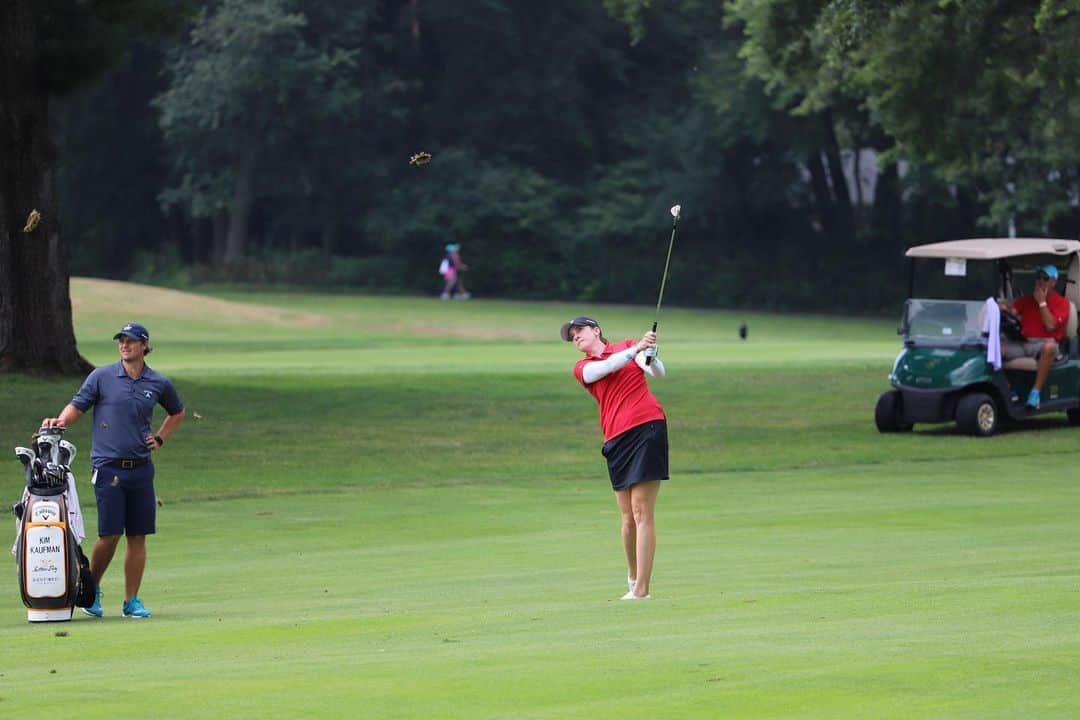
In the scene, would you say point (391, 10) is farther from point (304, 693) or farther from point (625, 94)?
point (304, 693)

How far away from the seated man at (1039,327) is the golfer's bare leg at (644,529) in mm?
15151

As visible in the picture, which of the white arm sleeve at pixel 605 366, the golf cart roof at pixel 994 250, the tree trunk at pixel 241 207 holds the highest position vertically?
the tree trunk at pixel 241 207

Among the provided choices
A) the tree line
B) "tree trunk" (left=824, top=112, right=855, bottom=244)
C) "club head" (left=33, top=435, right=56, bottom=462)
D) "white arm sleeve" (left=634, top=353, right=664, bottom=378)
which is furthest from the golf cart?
"tree trunk" (left=824, top=112, right=855, bottom=244)

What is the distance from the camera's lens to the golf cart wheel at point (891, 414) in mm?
27141

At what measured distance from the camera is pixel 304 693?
8.52 m

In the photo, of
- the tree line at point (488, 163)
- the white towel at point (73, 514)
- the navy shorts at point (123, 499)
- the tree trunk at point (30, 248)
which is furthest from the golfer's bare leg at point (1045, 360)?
the tree line at point (488, 163)

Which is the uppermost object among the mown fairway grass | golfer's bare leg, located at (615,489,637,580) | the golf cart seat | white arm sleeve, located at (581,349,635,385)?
white arm sleeve, located at (581,349,635,385)

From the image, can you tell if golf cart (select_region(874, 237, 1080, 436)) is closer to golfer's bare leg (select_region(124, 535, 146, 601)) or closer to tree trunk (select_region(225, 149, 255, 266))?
golfer's bare leg (select_region(124, 535, 146, 601))

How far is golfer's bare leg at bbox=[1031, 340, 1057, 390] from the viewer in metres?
26.2

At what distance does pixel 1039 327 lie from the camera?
87.0 ft

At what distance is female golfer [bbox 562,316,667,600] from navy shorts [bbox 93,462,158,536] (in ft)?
9.39

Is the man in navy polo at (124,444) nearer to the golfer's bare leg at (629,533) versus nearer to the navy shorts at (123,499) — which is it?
the navy shorts at (123,499)

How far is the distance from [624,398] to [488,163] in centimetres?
5991

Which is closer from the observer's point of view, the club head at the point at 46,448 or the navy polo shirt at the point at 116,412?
the club head at the point at 46,448
